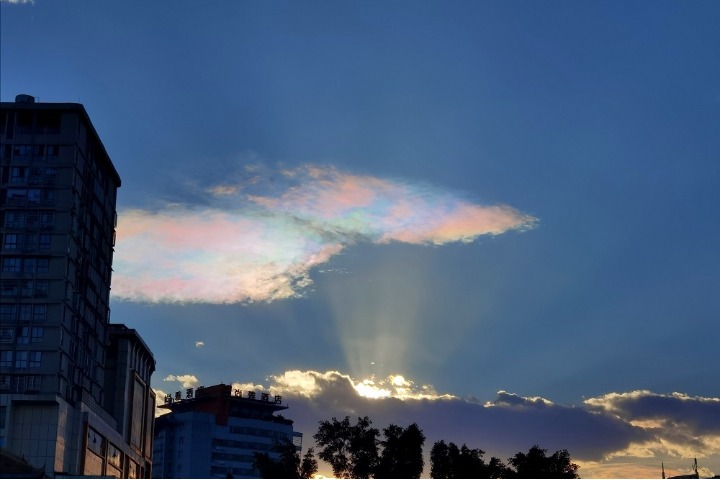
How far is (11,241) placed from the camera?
141 m

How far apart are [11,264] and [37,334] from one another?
11.4 meters

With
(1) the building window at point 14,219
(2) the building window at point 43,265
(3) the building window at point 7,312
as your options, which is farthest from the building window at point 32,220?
(3) the building window at point 7,312

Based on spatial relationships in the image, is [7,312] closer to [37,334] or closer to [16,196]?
[37,334]

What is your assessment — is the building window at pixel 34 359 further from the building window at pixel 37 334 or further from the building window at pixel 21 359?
the building window at pixel 37 334

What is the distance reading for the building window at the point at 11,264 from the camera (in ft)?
459

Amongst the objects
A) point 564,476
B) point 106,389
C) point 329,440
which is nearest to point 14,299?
point 106,389

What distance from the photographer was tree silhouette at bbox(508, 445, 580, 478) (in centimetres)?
14750

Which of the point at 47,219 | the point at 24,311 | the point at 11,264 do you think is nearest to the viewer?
the point at 24,311

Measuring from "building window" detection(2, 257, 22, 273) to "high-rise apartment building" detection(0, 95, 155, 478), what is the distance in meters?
0.15

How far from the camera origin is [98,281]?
526 feet

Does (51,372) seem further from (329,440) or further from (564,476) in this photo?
(564,476)

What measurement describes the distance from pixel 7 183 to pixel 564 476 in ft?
315

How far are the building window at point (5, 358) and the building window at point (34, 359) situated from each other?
279 centimetres

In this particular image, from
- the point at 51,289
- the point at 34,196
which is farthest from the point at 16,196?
the point at 51,289
